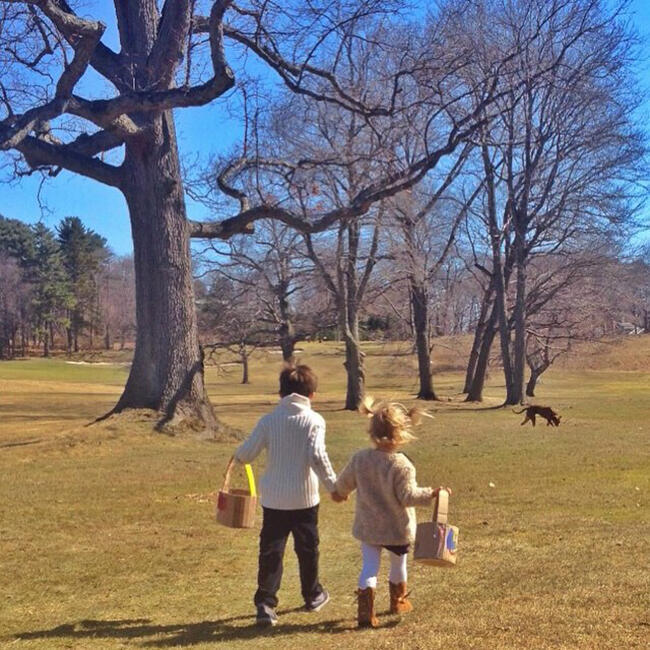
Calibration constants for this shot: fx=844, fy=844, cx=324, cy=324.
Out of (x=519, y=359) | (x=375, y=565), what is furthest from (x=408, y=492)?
(x=519, y=359)

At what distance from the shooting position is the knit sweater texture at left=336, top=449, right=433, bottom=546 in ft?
17.5

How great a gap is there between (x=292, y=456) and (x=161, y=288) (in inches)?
483

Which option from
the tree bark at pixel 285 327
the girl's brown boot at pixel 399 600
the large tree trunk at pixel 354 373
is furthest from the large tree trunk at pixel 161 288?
the tree bark at pixel 285 327

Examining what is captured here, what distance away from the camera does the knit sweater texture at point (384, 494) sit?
210 inches

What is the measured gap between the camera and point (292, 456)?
5609 mm

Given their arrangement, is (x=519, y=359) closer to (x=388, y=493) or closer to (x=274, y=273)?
(x=274, y=273)

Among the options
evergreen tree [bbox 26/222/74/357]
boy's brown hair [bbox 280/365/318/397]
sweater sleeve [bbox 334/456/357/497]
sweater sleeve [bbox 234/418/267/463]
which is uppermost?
evergreen tree [bbox 26/222/74/357]

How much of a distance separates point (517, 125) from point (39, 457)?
23.4 meters

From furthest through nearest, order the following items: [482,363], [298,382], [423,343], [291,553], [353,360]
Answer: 1. [423,343]
2. [482,363]
3. [353,360]
4. [291,553]
5. [298,382]

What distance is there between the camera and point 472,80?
19188 millimetres

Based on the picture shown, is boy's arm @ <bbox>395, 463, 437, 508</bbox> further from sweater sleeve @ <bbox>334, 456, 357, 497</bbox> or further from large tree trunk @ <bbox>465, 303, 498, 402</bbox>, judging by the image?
large tree trunk @ <bbox>465, 303, 498, 402</bbox>

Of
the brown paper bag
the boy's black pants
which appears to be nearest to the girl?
the brown paper bag

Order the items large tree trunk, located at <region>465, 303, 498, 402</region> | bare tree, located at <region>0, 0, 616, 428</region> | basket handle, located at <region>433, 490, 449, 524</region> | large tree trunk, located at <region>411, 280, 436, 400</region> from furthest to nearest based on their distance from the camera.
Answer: large tree trunk, located at <region>411, 280, 436, 400</region>, large tree trunk, located at <region>465, 303, 498, 402</region>, bare tree, located at <region>0, 0, 616, 428</region>, basket handle, located at <region>433, 490, 449, 524</region>

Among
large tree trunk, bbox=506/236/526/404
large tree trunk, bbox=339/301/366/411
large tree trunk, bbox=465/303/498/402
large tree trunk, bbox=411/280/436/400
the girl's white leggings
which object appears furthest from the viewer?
large tree trunk, bbox=411/280/436/400
